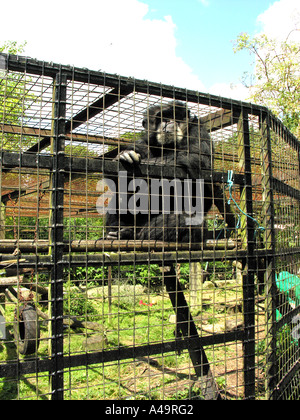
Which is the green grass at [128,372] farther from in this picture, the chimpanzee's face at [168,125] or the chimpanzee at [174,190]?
the chimpanzee's face at [168,125]

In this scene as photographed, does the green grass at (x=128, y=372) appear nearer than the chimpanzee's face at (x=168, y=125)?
Yes

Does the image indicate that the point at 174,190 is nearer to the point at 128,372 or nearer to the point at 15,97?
the point at 15,97

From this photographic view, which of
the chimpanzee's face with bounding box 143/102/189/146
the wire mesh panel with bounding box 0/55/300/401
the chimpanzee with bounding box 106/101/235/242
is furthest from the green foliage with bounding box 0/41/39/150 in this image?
the chimpanzee's face with bounding box 143/102/189/146

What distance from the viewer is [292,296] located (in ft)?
13.4

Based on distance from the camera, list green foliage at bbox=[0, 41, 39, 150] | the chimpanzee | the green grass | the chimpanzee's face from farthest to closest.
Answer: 1. the chimpanzee's face
2. the chimpanzee
3. the green grass
4. green foliage at bbox=[0, 41, 39, 150]

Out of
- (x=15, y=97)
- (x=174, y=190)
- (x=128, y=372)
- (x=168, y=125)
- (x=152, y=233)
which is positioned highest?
(x=168, y=125)

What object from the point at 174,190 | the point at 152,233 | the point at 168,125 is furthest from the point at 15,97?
the point at 168,125

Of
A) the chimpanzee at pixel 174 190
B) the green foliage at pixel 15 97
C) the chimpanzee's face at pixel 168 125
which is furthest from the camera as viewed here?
the chimpanzee's face at pixel 168 125

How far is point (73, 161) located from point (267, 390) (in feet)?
8.07

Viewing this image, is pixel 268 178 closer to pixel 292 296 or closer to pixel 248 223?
pixel 248 223

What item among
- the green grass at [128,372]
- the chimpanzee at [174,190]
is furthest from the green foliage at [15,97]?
the green grass at [128,372]

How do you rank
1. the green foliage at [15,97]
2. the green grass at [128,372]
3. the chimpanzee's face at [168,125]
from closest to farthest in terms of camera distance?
the green foliage at [15,97] < the green grass at [128,372] < the chimpanzee's face at [168,125]

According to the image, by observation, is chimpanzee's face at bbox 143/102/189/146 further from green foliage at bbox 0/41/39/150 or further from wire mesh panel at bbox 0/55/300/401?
green foliage at bbox 0/41/39/150
